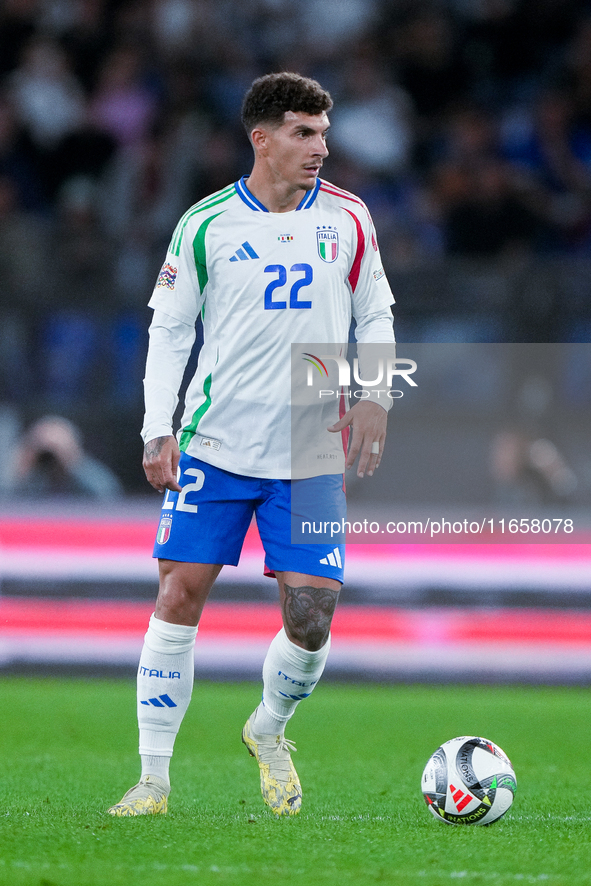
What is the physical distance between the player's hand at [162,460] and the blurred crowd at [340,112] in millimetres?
4058

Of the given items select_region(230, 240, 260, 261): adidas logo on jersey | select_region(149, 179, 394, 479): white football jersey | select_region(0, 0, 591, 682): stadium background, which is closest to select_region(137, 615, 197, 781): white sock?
select_region(149, 179, 394, 479): white football jersey

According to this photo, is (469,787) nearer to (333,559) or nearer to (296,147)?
(333,559)

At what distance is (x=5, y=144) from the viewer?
9.79m

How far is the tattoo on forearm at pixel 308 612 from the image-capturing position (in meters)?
4.04

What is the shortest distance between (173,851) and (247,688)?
Result: 452 centimetres

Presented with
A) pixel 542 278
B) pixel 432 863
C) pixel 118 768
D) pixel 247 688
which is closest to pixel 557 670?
pixel 247 688

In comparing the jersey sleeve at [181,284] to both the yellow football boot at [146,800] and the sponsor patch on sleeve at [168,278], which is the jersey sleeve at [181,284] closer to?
the sponsor patch on sleeve at [168,278]

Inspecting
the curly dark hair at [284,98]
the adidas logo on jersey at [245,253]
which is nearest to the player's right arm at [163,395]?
the adidas logo on jersey at [245,253]

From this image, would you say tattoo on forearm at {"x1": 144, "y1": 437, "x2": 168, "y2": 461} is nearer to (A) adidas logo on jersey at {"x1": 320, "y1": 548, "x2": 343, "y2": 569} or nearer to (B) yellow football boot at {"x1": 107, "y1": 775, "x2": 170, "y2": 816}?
(A) adidas logo on jersey at {"x1": 320, "y1": 548, "x2": 343, "y2": 569}

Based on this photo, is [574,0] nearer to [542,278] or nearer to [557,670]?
[542,278]

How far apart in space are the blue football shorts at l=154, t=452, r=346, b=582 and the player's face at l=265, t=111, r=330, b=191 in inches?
40.2

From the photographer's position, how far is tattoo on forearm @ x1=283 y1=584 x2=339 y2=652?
404 cm

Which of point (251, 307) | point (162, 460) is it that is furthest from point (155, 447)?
point (251, 307)

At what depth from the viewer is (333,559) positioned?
410cm
